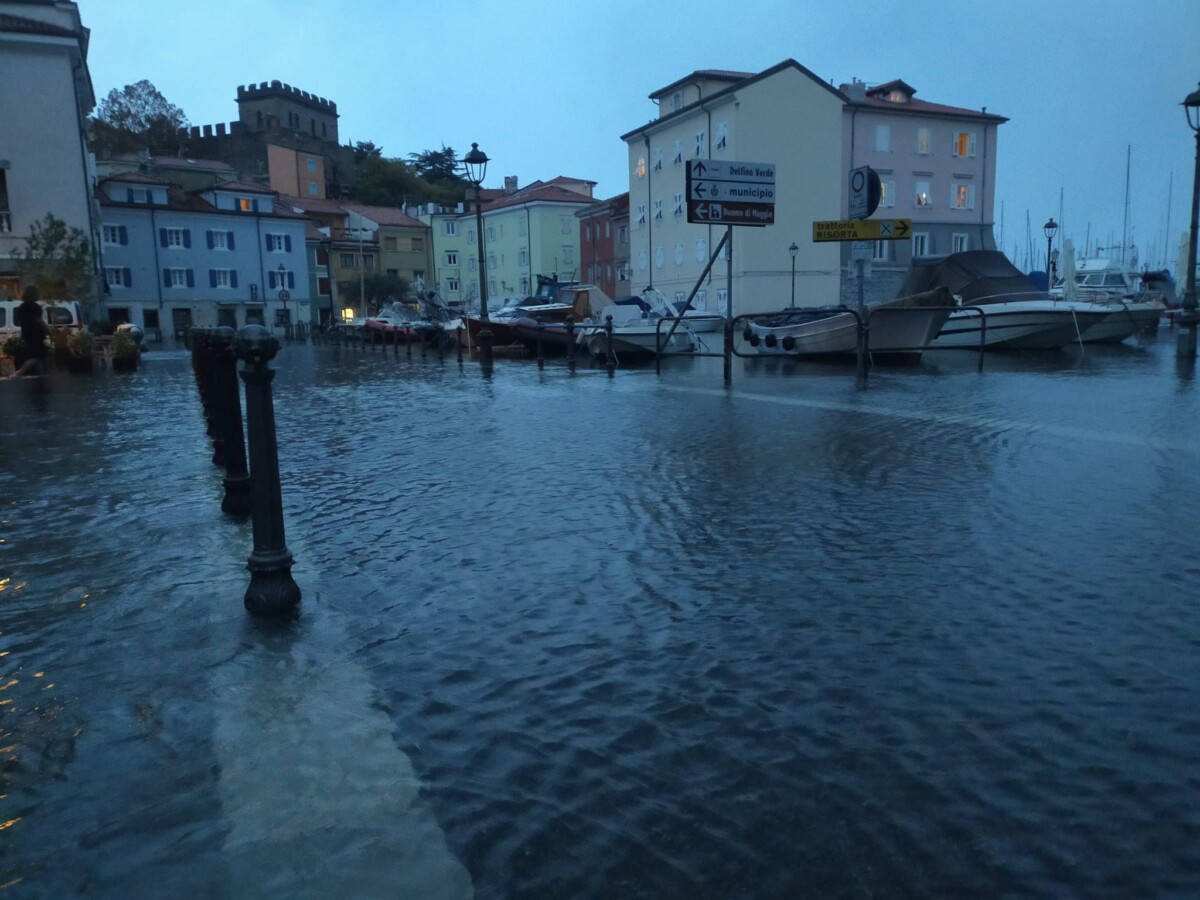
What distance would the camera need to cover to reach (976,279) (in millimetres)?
24984

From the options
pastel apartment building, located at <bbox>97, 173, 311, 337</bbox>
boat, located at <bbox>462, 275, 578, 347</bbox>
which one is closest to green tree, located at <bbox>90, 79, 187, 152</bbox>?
pastel apartment building, located at <bbox>97, 173, 311, 337</bbox>

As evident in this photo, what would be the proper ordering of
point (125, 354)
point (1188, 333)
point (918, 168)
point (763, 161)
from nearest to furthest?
point (1188, 333) → point (125, 354) → point (763, 161) → point (918, 168)

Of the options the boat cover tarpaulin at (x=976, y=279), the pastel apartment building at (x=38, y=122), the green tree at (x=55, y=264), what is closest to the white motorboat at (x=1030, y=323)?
the boat cover tarpaulin at (x=976, y=279)

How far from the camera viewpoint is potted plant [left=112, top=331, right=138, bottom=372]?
74.4ft

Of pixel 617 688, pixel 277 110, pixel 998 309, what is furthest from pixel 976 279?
pixel 277 110

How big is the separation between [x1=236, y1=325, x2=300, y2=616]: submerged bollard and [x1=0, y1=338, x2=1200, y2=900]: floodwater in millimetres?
138

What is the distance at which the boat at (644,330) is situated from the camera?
23.1 meters

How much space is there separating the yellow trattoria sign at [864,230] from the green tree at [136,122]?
78473mm

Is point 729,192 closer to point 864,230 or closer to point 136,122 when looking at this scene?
point 864,230

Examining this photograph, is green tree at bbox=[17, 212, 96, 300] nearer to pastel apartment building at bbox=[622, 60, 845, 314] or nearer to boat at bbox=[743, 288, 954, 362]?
boat at bbox=[743, 288, 954, 362]

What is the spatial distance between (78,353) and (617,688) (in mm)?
21991

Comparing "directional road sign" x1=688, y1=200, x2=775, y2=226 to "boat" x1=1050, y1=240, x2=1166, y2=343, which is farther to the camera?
"boat" x1=1050, y1=240, x2=1166, y2=343

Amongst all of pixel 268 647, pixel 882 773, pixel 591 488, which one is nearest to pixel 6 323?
pixel 591 488

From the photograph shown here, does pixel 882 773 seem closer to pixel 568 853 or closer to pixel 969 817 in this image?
pixel 969 817
